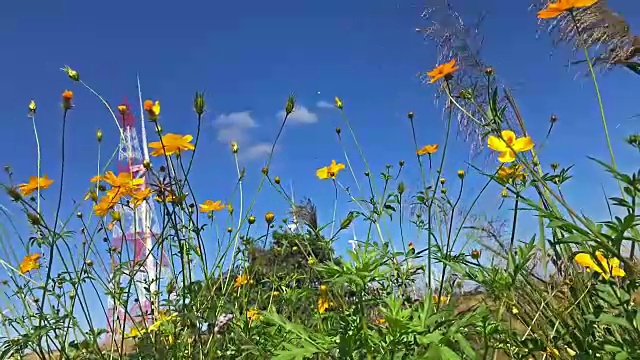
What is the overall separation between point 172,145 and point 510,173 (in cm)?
75

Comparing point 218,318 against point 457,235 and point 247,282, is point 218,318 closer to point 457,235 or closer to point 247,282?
point 247,282

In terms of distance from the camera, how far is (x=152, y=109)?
1303 millimetres

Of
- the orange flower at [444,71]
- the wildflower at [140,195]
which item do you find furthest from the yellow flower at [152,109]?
the orange flower at [444,71]

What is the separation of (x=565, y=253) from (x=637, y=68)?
443 millimetres

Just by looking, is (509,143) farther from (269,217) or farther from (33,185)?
(33,185)

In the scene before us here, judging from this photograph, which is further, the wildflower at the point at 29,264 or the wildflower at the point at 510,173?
the wildflower at the point at 29,264

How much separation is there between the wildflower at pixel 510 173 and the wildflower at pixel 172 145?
26.8 inches

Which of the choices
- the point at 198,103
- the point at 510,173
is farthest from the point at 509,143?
the point at 198,103

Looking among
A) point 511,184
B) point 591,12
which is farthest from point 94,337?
point 591,12

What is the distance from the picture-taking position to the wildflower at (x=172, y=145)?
142 centimetres

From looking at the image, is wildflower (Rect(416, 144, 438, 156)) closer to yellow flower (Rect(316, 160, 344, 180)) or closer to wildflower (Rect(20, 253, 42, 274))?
yellow flower (Rect(316, 160, 344, 180))

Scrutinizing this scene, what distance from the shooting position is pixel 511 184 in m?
1.32

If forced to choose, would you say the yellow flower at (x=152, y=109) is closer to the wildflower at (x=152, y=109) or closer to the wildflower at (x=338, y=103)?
the wildflower at (x=152, y=109)

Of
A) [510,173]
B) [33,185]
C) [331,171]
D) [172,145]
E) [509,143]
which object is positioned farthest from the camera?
[331,171]
